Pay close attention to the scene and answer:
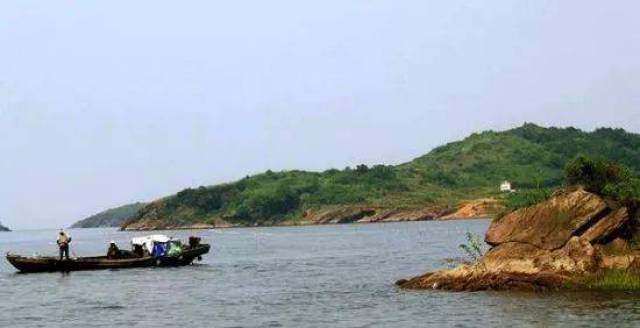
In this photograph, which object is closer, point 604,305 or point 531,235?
point 604,305

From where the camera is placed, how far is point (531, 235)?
40.3m

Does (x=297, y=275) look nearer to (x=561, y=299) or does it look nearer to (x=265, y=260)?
(x=265, y=260)

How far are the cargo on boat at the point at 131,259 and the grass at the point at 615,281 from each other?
3867 centimetres

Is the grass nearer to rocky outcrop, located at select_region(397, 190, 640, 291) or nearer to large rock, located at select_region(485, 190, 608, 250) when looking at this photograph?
rocky outcrop, located at select_region(397, 190, 640, 291)

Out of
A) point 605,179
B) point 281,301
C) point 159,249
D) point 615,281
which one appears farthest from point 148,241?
point 615,281

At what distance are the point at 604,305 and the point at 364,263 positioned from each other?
35.9 m

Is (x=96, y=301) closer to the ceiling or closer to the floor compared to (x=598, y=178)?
closer to the floor

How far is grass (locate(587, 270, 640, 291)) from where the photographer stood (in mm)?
37656

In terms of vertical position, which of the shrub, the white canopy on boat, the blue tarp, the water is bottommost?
the water

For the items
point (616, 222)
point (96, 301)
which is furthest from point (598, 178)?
point (96, 301)

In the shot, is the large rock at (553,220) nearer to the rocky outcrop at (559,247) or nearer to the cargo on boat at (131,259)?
the rocky outcrop at (559,247)

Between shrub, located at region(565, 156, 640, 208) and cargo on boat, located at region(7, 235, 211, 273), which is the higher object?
shrub, located at region(565, 156, 640, 208)

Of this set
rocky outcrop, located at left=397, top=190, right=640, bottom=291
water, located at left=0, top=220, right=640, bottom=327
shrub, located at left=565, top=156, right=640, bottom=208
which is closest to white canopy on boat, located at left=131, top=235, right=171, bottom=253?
water, located at left=0, top=220, right=640, bottom=327

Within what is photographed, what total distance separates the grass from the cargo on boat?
127 ft
